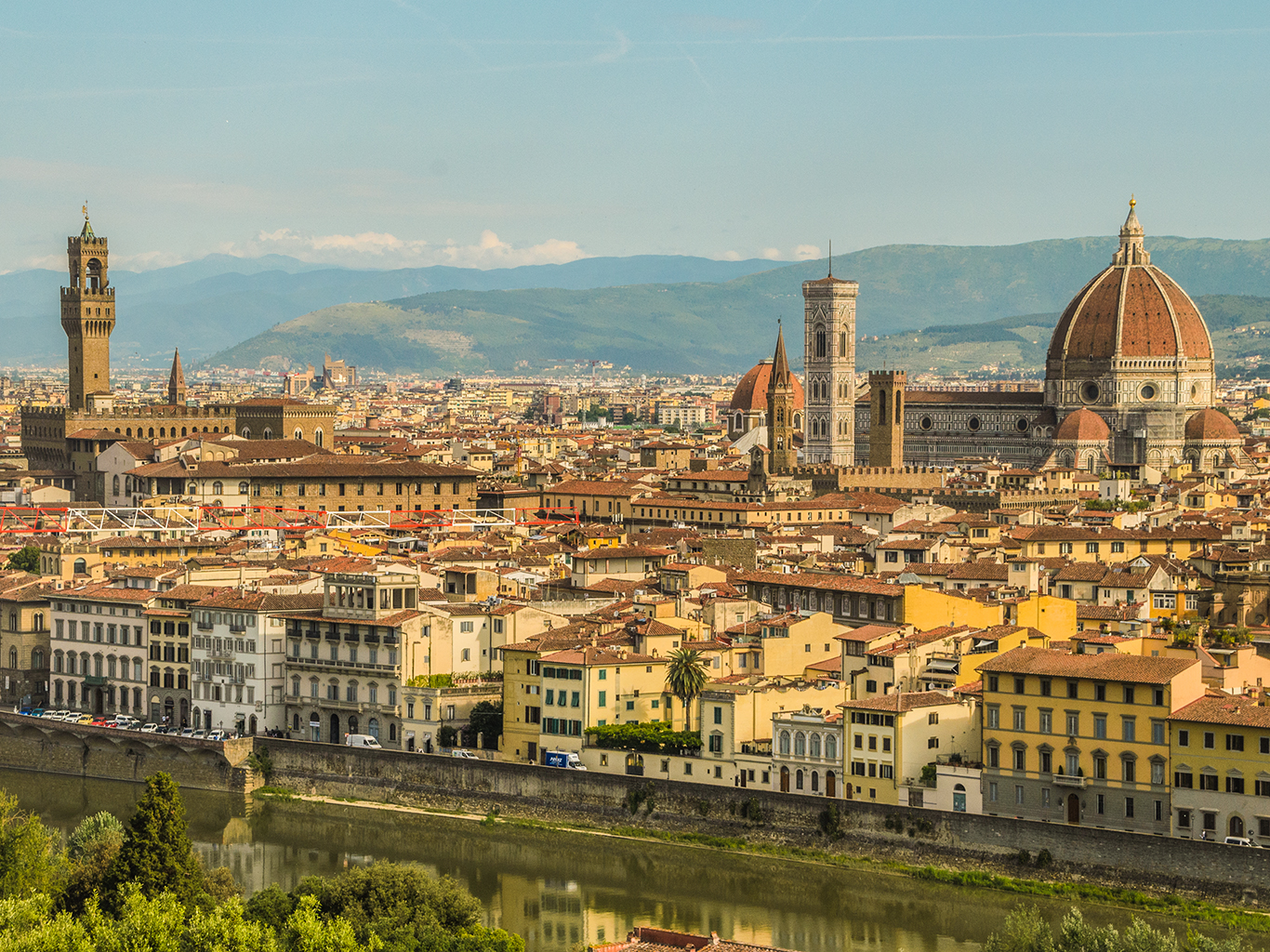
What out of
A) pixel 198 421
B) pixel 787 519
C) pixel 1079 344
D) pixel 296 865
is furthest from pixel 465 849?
pixel 1079 344

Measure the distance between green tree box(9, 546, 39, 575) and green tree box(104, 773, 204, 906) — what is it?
97.4 feet

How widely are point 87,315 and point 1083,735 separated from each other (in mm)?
83481

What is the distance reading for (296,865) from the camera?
127 ft

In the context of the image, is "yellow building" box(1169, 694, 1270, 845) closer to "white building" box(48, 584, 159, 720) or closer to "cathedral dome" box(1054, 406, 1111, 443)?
"white building" box(48, 584, 159, 720)

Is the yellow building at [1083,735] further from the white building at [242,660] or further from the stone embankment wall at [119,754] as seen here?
the white building at [242,660]

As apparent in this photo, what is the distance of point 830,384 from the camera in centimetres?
12400

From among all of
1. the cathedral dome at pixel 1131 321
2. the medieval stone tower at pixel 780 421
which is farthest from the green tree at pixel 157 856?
the cathedral dome at pixel 1131 321

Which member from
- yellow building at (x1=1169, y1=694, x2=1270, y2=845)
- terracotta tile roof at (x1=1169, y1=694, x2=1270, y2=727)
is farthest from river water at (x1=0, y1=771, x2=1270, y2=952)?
terracotta tile roof at (x1=1169, y1=694, x2=1270, y2=727)

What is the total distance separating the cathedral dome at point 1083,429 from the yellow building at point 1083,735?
7402 centimetres

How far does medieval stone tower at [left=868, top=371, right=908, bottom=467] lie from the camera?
11438 centimetres

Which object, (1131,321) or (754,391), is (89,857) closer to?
(1131,321)

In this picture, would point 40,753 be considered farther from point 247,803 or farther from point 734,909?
point 734,909

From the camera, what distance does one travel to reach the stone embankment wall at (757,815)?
1318 inches

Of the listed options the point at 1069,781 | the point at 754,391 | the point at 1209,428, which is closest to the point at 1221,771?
the point at 1069,781
